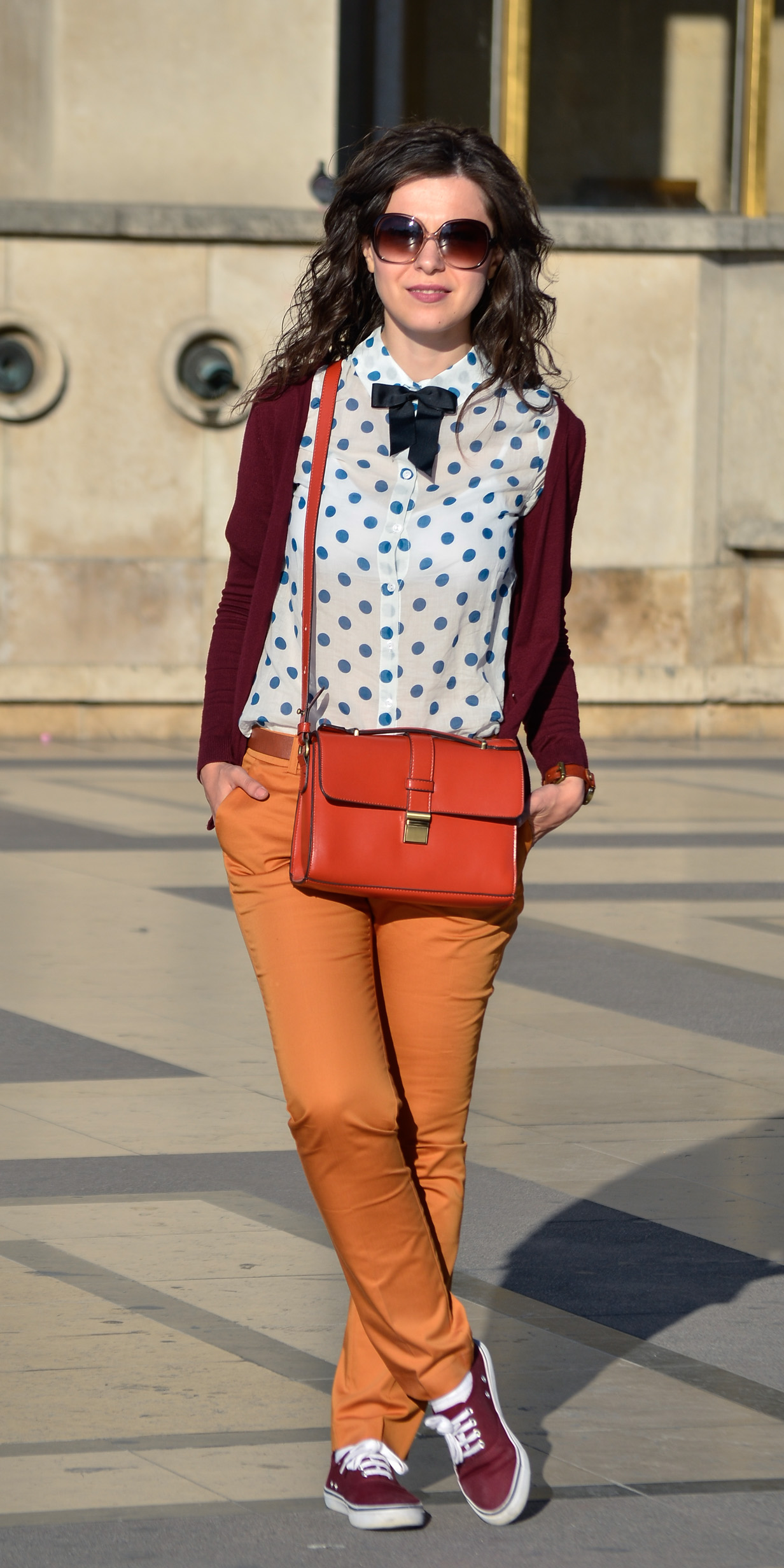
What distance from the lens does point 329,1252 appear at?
4.85m

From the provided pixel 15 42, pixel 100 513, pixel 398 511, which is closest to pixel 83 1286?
pixel 398 511

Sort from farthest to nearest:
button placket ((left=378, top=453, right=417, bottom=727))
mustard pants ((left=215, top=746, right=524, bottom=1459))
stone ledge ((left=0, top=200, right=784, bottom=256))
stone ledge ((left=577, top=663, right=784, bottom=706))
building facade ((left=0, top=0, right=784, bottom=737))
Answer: stone ledge ((left=577, top=663, right=784, bottom=706)), building facade ((left=0, top=0, right=784, bottom=737)), stone ledge ((left=0, top=200, right=784, bottom=256)), button placket ((left=378, top=453, right=417, bottom=727)), mustard pants ((left=215, top=746, right=524, bottom=1459))

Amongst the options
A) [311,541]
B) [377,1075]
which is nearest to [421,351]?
[311,541]

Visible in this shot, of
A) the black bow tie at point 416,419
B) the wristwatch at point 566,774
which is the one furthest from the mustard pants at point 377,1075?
the black bow tie at point 416,419

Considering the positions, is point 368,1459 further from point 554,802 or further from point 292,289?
point 292,289

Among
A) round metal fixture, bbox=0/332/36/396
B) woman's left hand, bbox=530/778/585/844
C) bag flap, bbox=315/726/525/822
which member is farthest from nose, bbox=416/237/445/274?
round metal fixture, bbox=0/332/36/396

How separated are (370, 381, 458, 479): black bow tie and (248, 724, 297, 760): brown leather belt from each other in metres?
0.43

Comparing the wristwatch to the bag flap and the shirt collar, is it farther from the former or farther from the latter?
the shirt collar

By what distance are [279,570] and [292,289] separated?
40.6ft

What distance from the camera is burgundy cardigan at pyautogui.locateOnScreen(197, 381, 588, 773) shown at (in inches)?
142

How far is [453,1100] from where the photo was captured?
3590mm

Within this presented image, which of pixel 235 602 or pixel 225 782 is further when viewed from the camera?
pixel 235 602

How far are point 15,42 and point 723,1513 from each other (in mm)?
14699

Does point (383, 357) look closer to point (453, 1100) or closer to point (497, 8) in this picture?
point (453, 1100)
